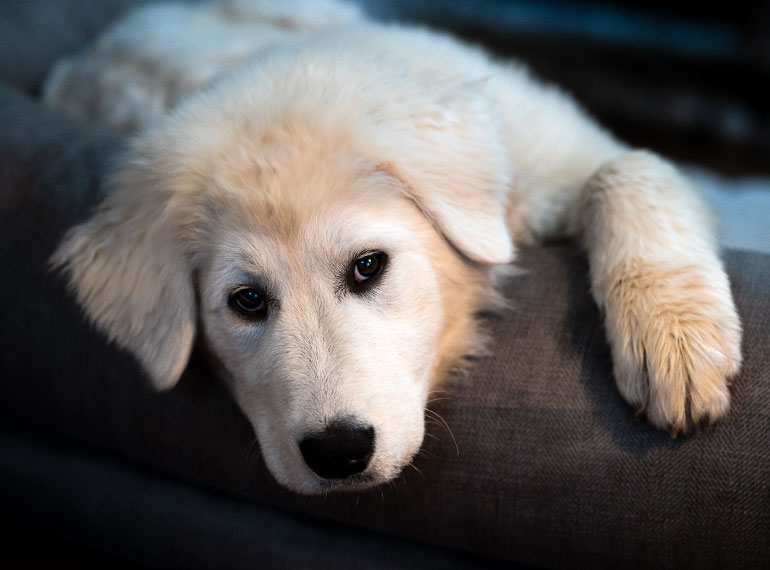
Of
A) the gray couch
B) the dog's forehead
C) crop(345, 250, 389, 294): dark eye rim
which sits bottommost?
the gray couch

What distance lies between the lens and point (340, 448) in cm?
142

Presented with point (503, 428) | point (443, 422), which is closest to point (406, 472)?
point (443, 422)

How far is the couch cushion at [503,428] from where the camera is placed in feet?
4.75

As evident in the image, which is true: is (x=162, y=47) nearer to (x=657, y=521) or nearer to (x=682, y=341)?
(x=682, y=341)

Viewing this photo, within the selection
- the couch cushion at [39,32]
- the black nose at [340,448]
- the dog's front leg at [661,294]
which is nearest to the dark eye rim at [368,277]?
the black nose at [340,448]

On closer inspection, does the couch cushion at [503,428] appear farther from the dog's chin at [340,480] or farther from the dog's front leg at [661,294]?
the dog's chin at [340,480]

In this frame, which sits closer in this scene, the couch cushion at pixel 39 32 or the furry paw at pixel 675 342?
the furry paw at pixel 675 342

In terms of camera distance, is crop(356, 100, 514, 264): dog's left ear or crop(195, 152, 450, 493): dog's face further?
crop(356, 100, 514, 264): dog's left ear

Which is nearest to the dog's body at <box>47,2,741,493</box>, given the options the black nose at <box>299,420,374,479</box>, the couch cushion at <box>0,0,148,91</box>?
the black nose at <box>299,420,374,479</box>

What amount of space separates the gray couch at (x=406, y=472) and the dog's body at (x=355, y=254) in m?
0.08

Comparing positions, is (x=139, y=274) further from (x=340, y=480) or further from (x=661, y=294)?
(x=661, y=294)

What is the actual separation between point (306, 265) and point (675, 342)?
0.74 metres

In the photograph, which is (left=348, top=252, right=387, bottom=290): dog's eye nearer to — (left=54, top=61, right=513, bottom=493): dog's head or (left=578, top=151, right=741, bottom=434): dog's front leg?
(left=54, top=61, right=513, bottom=493): dog's head

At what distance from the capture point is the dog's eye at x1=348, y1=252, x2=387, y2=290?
5.20ft
